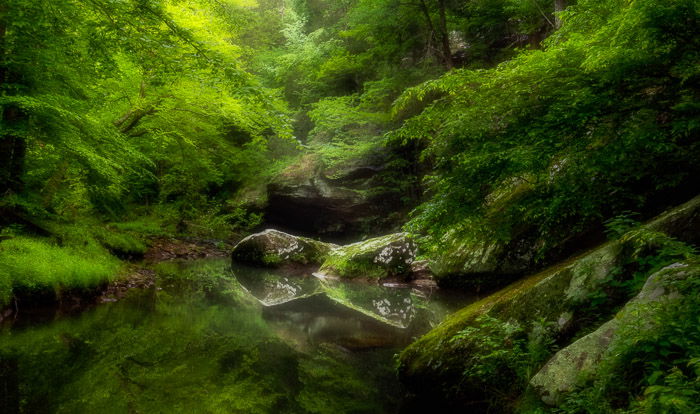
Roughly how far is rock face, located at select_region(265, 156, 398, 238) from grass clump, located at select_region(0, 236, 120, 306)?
10.7 metres

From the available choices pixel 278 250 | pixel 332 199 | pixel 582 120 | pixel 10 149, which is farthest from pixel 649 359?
pixel 332 199

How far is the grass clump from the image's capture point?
20.6 feet

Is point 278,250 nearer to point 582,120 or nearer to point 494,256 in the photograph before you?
point 494,256

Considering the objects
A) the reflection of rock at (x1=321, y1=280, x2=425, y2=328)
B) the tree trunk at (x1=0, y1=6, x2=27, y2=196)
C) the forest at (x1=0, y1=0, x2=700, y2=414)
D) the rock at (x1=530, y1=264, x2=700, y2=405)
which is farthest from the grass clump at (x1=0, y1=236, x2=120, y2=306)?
the rock at (x1=530, y1=264, x2=700, y2=405)

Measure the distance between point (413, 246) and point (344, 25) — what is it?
1250 centimetres

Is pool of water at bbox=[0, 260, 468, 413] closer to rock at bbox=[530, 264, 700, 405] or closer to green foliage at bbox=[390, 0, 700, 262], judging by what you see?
rock at bbox=[530, 264, 700, 405]

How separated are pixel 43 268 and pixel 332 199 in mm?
12222

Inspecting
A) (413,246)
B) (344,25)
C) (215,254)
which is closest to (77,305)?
(413,246)

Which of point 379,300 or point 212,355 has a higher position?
point 212,355

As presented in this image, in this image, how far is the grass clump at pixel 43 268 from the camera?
6285mm

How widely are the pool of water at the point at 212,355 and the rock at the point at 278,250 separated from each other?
17.3 feet

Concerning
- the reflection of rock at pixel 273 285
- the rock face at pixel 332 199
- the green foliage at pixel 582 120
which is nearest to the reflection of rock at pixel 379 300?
the reflection of rock at pixel 273 285

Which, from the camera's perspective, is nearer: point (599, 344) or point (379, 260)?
point (599, 344)

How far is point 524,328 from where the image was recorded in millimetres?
3656
